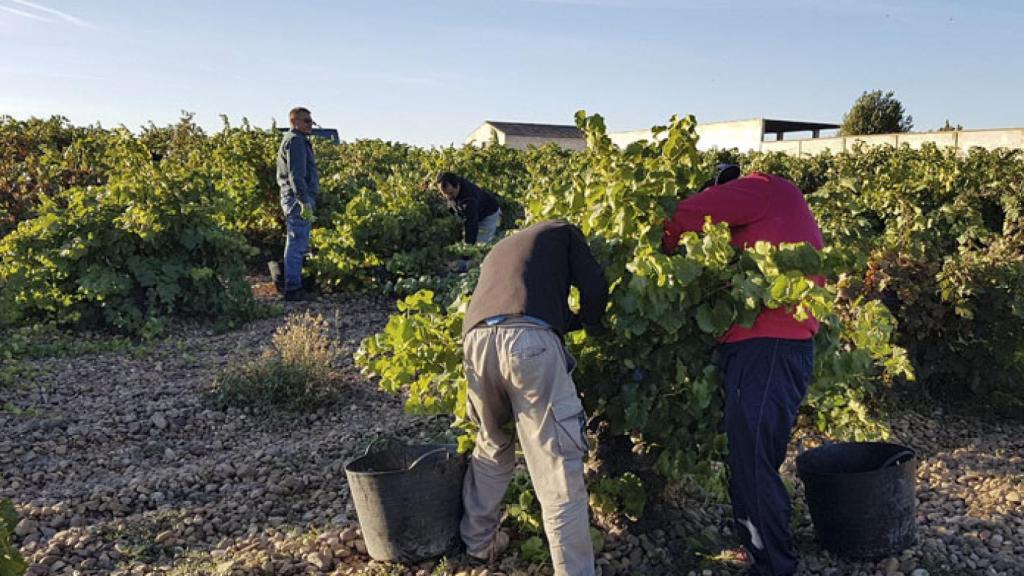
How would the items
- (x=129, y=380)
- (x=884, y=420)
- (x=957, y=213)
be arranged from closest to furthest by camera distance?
(x=884, y=420) → (x=129, y=380) → (x=957, y=213)

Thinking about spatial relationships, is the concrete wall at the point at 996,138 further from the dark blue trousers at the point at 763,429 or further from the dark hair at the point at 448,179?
the dark blue trousers at the point at 763,429

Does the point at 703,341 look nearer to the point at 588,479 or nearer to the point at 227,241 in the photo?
the point at 588,479

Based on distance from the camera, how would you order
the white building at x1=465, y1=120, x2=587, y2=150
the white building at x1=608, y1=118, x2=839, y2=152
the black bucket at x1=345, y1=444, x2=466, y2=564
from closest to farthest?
the black bucket at x1=345, y1=444, x2=466, y2=564 < the white building at x1=608, y1=118, x2=839, y2=152 < the white building at x1=465, y1=120, x2=587, y2=150

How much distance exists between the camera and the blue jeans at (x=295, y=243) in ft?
30.1

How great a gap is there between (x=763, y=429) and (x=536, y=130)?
4462 cm

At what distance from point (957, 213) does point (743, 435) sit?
4.86m

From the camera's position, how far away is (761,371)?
3.42 meters

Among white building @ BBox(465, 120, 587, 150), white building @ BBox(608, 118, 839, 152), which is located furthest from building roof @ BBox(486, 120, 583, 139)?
white building @ BBox(608, 118, 839, 152)

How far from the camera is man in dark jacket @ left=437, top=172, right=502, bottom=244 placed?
8.98 m

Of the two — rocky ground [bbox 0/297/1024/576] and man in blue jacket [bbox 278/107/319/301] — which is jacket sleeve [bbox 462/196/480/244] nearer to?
man in blue jacket [bbox 278/107/319/301]

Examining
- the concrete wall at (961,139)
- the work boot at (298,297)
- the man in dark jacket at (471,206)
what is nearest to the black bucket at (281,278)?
the work boot at (298,297)

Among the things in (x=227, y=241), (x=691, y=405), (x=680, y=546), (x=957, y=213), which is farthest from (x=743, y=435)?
(x=227, y=241)

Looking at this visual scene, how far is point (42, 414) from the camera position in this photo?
5.95m

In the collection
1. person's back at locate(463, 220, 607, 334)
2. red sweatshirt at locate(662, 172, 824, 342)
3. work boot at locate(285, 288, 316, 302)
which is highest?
red sweatshirt at locate(662, 172, 824, 342)
